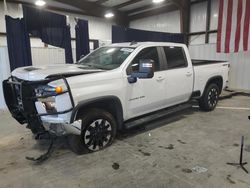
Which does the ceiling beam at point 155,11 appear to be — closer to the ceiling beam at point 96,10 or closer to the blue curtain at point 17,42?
the ceiling beam at point 96,10

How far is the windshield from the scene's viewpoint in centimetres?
383

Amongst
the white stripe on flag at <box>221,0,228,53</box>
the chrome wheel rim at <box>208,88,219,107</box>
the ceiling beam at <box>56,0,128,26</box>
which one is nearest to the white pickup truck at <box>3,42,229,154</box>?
the chrome wheel rim at <box>208,88,219,107</box>

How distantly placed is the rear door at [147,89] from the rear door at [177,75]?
0.55 feet

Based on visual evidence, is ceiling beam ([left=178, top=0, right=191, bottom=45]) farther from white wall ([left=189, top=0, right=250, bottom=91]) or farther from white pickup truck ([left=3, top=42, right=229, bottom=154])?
white pickup truck ([left=3, top=42, right=229, bottom=154])

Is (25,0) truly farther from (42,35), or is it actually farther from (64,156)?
(64,156)

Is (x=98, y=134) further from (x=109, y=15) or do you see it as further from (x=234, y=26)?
(x=109, y=15)

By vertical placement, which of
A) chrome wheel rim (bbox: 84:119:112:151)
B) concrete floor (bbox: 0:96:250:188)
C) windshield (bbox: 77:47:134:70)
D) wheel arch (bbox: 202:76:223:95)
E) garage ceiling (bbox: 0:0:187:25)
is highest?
garage ceiling (bbox: 0:0:187:25)

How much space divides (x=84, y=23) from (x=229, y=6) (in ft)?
17.5

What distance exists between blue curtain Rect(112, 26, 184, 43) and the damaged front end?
5.27 meters

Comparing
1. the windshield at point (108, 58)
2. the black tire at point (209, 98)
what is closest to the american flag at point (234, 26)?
the black tire at point (209, 98)

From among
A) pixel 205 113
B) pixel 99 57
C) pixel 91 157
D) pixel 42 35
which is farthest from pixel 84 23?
pixel 91 157

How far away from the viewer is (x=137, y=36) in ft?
28.5

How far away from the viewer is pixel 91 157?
3.33 m

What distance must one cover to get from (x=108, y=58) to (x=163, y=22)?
978 centimetres
